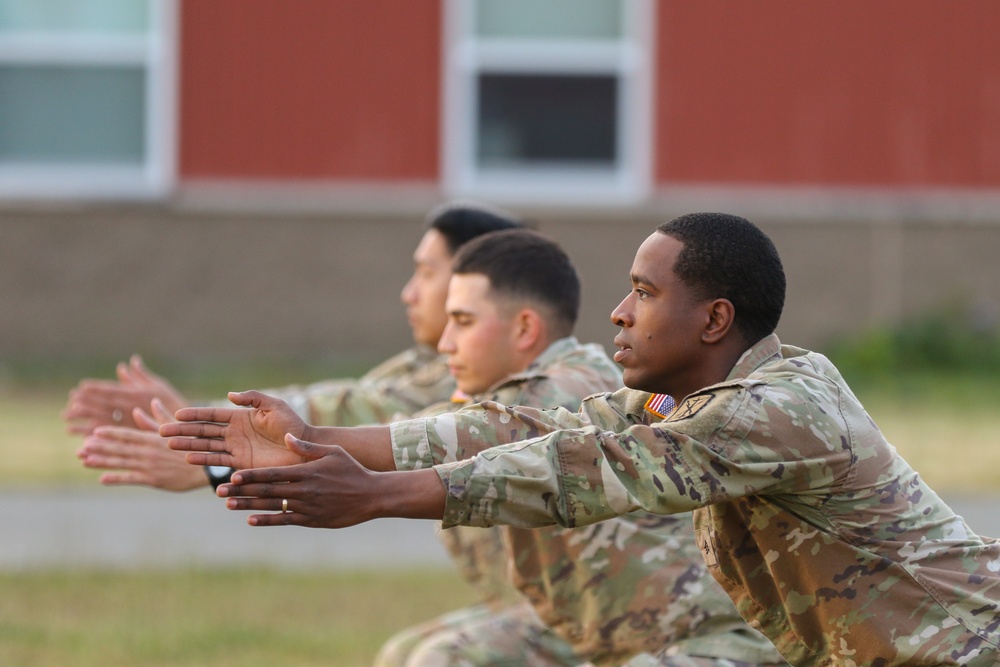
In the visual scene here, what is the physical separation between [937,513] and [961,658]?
32 centimetres

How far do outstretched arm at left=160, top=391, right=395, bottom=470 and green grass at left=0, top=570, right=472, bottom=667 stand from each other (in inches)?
123

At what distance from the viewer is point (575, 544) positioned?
14.1ft

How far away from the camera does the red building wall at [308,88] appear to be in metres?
13.9

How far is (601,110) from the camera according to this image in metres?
14.5

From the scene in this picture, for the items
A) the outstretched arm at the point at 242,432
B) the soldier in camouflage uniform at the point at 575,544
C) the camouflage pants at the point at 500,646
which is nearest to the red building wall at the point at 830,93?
the camouflage pants at the point at 500,646

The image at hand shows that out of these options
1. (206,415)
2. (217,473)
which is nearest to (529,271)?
(217,473)

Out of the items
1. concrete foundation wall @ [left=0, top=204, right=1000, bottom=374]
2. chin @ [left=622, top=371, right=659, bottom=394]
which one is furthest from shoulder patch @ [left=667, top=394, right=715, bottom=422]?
concrete foundation wall @ [left=0, top=204, right=1000, bottom=374]

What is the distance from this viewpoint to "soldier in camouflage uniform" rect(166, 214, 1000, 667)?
2979mm

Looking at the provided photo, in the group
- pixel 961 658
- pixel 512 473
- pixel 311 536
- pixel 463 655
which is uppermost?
pixel 512 473

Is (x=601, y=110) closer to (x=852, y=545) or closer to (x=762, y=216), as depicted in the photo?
(x=762, y=216)

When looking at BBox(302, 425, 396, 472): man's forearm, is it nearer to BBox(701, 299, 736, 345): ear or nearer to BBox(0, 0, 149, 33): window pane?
BBox(701, 299, 736, 345): ear

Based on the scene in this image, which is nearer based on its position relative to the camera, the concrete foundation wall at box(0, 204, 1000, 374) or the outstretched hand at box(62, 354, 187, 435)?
the outstretched hand at box(62, 354, 187, 435)

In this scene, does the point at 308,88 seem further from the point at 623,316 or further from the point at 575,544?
the point at 623,316

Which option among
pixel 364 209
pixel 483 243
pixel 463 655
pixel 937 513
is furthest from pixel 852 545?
pixel 364 209
